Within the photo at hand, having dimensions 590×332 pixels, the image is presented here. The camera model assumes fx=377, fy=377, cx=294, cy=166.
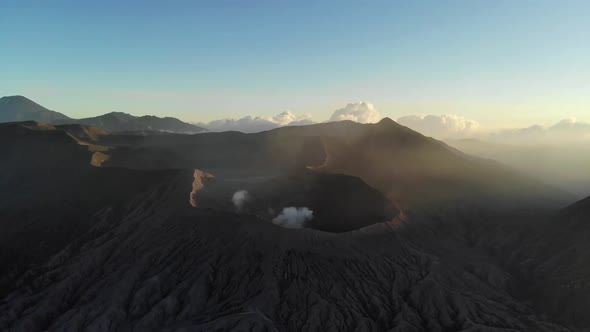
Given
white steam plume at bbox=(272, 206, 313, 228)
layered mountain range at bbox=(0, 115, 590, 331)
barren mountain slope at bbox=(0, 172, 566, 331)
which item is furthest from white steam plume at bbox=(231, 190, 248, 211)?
barren mountain slope at bbox=(0, 172, 566, 331)

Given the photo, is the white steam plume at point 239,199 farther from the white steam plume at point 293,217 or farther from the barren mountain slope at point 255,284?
the barren mountain slope at point 255,284

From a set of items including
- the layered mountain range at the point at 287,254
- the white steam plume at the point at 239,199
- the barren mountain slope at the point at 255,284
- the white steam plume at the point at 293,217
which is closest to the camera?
the barren mountain slope at the point at 255,284

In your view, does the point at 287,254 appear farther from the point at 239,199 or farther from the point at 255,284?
the point at 239,199

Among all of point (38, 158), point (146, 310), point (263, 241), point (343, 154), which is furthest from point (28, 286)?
point (343, 154)

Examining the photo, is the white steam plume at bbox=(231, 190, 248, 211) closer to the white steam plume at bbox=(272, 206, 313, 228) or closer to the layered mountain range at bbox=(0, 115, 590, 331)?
the layered mountain range at bbox=(0, 115, 590, 331)

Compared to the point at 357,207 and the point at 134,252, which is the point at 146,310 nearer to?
the point at 134,252

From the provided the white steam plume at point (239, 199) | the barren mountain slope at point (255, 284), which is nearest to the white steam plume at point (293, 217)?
the white steam plume at point (239, 199)

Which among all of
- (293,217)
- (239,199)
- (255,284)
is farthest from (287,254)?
(239,199)
